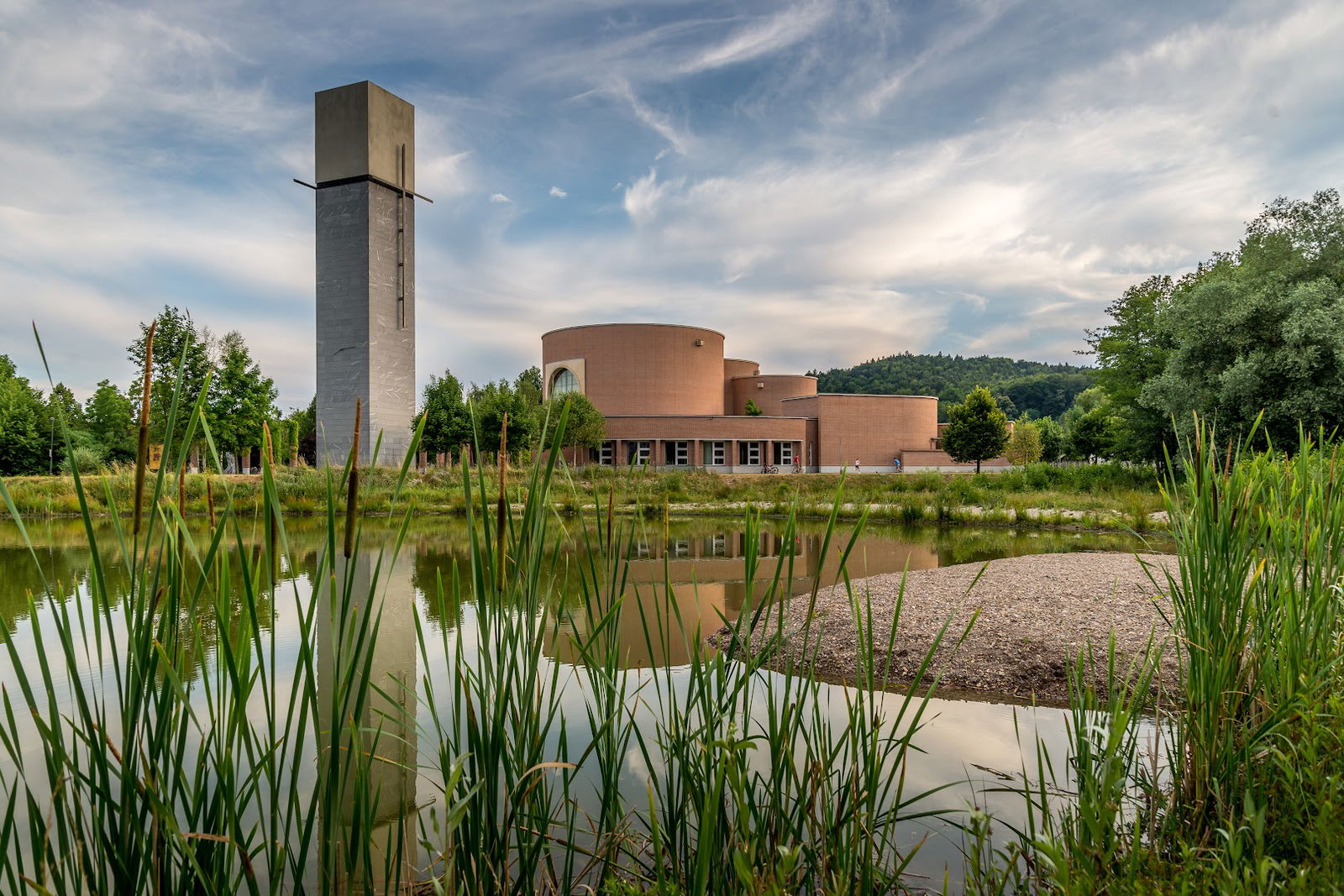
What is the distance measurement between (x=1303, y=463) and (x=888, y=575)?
5.55 metres

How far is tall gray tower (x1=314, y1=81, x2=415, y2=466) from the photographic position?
19.3 metres

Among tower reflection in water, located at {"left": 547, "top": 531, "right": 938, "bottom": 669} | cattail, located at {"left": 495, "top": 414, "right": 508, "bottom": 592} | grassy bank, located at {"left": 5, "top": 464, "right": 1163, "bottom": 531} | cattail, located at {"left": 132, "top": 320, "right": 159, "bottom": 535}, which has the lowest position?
tower reflection in water, located at {"left": 547, "top": 531, "right": 938, "bottom": 669}

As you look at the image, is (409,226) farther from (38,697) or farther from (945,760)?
(945,760)

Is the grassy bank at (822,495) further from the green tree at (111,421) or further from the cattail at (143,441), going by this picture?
the green tree at (111,421)

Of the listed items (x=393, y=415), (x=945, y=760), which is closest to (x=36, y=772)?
(x=945, y=760)

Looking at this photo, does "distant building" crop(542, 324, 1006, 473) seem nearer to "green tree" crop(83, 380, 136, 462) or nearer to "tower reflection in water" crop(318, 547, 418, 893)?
"green tree" crop(83, 380, 136, 462)

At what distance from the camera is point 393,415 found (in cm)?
2030

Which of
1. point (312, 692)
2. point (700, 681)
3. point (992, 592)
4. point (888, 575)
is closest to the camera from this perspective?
point (312, 692)

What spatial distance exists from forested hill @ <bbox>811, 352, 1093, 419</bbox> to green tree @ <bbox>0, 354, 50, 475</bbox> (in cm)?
6255

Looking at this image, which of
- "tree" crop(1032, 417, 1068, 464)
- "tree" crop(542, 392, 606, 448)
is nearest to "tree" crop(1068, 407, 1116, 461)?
"tree" crop(1032, 417, 1068, 464)

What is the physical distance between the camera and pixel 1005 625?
5520 mm

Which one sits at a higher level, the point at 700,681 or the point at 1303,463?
the point at 1303,463

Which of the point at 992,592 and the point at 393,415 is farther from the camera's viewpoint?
the point at 393,415

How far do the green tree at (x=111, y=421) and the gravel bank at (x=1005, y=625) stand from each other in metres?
31.4
